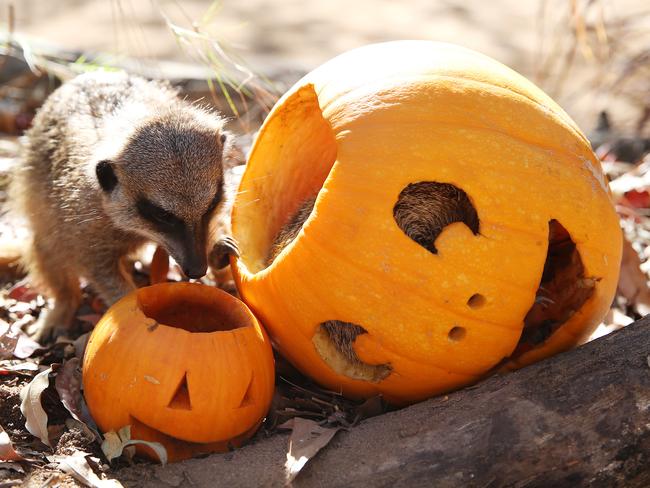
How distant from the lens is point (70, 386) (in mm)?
3576

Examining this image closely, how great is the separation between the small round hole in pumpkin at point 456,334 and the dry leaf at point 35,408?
5.28ft

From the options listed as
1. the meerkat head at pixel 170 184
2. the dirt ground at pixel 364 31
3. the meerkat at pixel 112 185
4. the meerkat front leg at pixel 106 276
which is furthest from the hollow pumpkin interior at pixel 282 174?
the dirt ground at pixel 364 31

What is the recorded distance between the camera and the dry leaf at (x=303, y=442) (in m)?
2.89

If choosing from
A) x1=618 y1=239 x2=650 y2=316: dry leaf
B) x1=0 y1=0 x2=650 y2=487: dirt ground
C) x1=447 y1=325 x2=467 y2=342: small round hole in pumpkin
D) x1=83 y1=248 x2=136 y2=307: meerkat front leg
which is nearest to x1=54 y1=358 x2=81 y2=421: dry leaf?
x1=83 y1=248 x2=136 y2=307: meerkat front leg

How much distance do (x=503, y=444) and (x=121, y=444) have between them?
140 centimetres

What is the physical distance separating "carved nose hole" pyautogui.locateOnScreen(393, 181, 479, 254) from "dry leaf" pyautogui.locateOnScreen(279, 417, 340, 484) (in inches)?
31.6

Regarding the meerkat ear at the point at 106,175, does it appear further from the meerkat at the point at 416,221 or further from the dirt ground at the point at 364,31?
the dirt ground at the point at 364,31

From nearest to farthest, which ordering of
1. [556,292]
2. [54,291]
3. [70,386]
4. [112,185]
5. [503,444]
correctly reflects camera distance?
[503,444] < [556,292] < [70,386] < [112,185] < [54,291]

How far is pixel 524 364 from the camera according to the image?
330 centimetres

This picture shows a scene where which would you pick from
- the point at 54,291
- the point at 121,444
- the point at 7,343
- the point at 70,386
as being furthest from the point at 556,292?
the point at 54,291

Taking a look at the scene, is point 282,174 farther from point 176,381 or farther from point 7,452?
point 7,452

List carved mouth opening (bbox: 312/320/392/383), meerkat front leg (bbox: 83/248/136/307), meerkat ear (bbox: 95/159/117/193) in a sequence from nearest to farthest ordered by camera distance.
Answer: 1. carved mouth opening (bbox: 312/320/392/383)
2. meerkat ear (bbox: 95/159/117/193)
3. meerkat front leg (bbox: 83/248/136/307)

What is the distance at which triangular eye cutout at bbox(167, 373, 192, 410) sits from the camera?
3.08 metres

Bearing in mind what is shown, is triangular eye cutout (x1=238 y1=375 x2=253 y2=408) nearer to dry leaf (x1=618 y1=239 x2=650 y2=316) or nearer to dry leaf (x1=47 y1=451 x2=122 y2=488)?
dry leaf (x1=47 y1=451 x2=122 y2=488)
